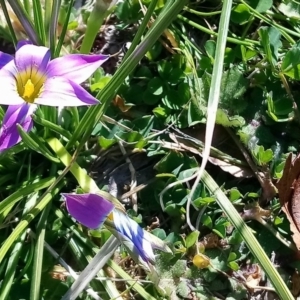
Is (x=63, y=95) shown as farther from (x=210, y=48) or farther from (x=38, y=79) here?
(x=210, y=48)

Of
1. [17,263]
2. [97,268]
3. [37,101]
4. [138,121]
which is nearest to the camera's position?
[37,101]

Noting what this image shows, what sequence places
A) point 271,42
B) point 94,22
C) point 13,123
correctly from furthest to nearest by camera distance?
1. point 271,42
2. point 94,22
3. point 13,123

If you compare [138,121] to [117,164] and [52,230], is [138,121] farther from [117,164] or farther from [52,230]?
[52,230]

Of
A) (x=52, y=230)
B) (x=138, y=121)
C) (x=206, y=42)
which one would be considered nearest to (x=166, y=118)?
(x=138, y=121)

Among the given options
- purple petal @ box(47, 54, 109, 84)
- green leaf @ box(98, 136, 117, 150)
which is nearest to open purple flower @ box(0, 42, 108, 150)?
purple petal @ box(47, 54, 109, 84)

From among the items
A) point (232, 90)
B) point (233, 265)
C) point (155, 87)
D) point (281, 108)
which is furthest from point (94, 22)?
point (233, 265)

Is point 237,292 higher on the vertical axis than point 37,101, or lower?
lower
